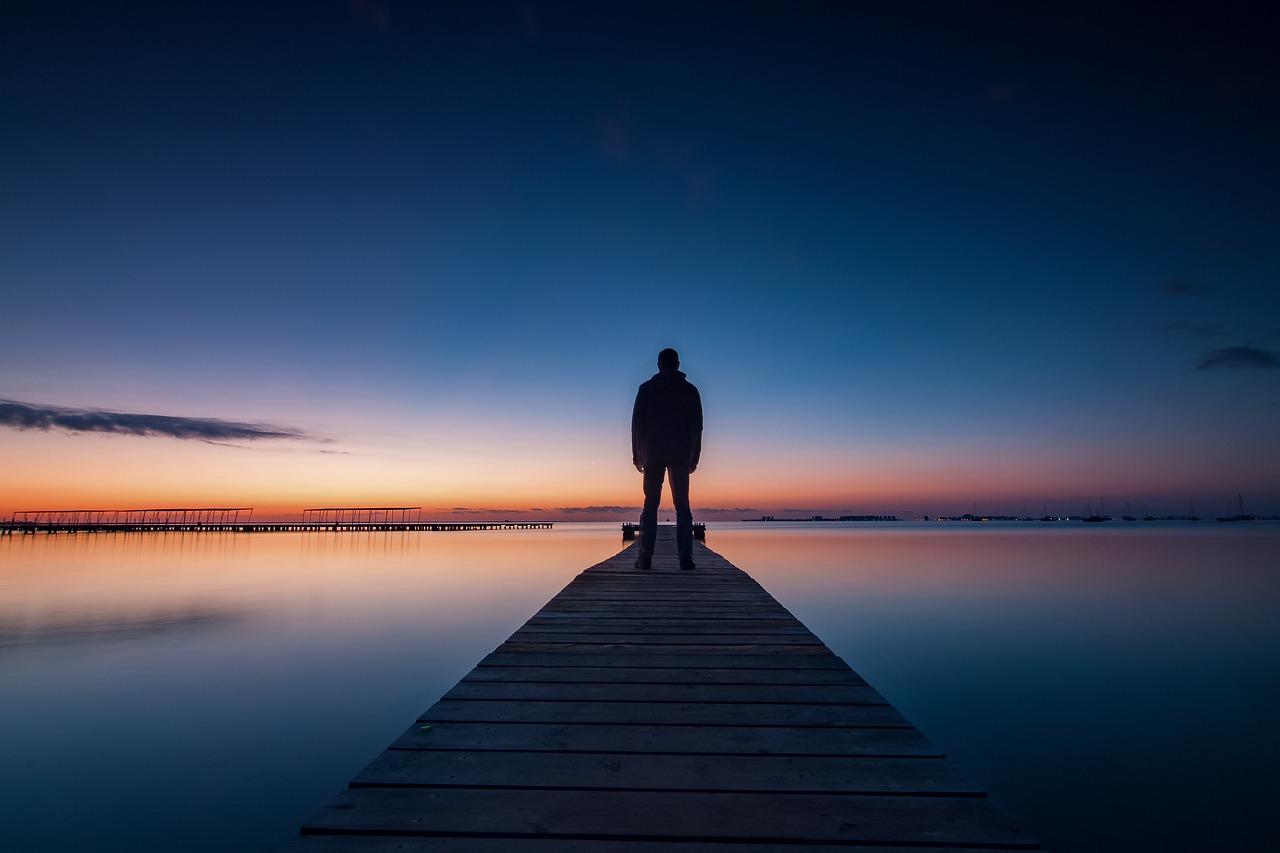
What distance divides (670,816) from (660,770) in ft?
1.05

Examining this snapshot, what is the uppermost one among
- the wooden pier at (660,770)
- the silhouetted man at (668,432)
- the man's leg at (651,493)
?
the silhouetted man at (668,432)

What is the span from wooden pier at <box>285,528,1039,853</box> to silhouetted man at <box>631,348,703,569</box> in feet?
10.7

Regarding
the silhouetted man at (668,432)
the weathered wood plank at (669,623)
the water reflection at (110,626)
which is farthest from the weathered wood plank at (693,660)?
the water reflection at (110,626)

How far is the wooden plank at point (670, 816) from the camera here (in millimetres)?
1823

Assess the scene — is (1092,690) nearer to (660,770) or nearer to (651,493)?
(651,493)

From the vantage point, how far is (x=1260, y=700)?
8.04 m

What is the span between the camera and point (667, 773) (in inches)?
87.4

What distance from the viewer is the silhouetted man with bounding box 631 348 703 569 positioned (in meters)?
7.01

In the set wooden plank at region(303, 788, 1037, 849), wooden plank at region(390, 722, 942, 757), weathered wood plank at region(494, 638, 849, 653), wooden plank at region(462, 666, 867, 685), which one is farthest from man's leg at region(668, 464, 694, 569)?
wooden plank at region(303, 788, 1037, 849)

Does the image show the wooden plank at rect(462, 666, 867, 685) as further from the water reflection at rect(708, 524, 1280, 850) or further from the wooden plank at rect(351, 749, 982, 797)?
the water reflection at rect(708, 524, 1280, 850)

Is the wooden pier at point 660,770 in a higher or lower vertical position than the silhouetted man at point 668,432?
lower

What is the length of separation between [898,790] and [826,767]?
0.26 meters

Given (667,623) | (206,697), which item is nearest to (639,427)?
(667,623)

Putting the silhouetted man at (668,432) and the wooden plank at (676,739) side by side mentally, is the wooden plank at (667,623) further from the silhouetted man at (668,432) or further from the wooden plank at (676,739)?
the silhouetted man at (668,432)
